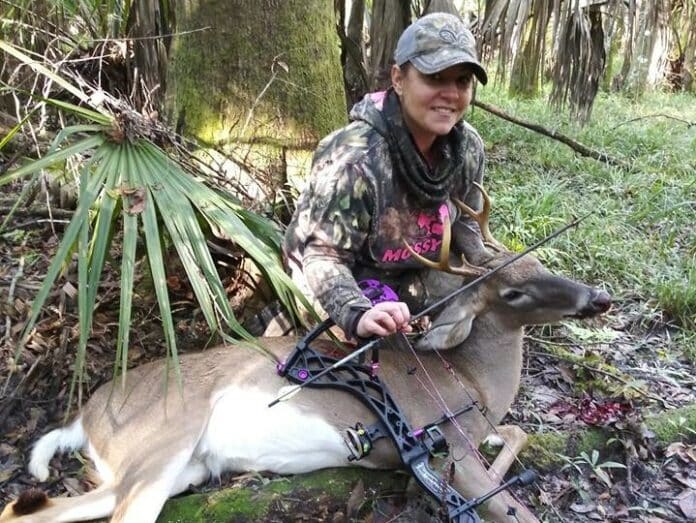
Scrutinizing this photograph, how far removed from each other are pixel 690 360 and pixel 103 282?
339 cm

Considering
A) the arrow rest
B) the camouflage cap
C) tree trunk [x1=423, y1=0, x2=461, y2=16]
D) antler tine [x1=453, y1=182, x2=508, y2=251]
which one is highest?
tree trunk [x1=423, y1=0, x2=461, y2=16]

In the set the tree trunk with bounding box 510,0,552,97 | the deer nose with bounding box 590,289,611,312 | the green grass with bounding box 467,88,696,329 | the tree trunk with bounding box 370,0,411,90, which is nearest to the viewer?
the deer nose with bounding box 590,289,611,312

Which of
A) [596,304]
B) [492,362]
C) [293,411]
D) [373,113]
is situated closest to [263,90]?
[373,113]

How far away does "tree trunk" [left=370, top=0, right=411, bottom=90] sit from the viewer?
5.56m

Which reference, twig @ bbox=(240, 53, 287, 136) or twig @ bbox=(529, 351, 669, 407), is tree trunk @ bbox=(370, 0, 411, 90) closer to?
twig @ bbox=(240, 53, 287, 136)

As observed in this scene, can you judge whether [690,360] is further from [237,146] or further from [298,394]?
[237,146]

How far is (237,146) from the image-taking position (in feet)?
13.4

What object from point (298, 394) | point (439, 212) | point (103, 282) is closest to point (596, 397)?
point (439, 212)

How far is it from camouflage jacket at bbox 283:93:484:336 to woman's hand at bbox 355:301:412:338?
18 centimetres

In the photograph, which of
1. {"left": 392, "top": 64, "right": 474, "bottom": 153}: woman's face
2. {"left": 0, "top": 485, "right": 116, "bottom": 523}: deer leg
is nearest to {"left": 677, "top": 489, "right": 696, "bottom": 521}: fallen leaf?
{"left": 392, "top": 64, "right": 474, "bottom": 153}: woman's face

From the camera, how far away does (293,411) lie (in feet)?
10.8

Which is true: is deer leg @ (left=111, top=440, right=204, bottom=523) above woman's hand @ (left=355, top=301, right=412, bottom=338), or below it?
below

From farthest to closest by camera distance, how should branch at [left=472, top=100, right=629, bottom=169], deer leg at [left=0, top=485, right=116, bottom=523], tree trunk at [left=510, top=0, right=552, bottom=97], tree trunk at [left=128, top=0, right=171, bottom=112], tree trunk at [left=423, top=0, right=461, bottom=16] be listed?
branch at [left=472, top=100, right=629, bottom=169] → tree trunk at [left=510, top=0, right=552, bottom=97] → tree trunk at [left=423, top=0, right=461, bottom=16] → tree trunk at [left=128, top=0, right=171, bottom=112] → deer leg at [left=0, top=485, right=116, bottom=523]

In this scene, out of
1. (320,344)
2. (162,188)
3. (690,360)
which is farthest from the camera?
(690,360)
